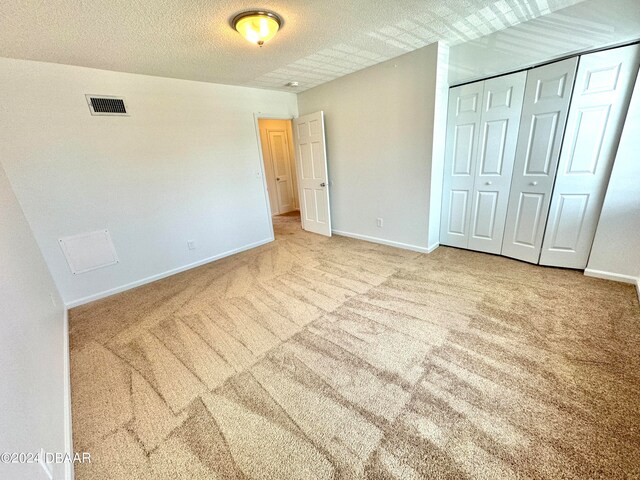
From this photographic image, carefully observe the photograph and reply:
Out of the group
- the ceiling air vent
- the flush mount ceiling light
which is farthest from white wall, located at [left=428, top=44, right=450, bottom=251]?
the ceiling air vent

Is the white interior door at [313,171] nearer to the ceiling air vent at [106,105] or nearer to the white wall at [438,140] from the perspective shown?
the white wall at [438,140]

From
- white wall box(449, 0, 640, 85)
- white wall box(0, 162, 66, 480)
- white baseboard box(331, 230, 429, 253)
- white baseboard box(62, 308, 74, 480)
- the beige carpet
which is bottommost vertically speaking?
the beige carpet

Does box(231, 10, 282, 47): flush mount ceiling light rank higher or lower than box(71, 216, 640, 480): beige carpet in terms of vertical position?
higher

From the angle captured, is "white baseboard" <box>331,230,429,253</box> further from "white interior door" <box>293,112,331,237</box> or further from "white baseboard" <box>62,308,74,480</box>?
"white baseboard" <box>62,308,74,480</box>

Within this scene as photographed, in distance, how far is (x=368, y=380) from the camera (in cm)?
157

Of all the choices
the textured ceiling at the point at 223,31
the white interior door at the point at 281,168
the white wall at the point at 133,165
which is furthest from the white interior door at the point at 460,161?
the white interior door at the point at 281,168

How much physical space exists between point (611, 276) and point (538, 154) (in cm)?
136

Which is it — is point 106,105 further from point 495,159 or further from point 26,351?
point 495,159

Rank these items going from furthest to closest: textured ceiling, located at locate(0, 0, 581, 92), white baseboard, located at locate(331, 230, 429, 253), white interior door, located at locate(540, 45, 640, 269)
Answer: white baseboard, located at locate(331, 230, 429, 253) < white interior door, located at locate(540, 45, 640, 269) < textured ceiling, located at locate(0, 0, 581, 92)

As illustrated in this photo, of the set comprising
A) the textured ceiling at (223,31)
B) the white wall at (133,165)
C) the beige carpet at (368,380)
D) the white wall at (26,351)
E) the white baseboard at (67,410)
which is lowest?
the beige carpet at (368,380)

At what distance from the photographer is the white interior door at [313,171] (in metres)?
4.02

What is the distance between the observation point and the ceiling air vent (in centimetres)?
257

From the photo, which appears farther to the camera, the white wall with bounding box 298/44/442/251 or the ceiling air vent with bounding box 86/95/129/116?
the white wall with bounding box 298/44/442/251

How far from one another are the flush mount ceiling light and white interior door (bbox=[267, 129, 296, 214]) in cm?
411
